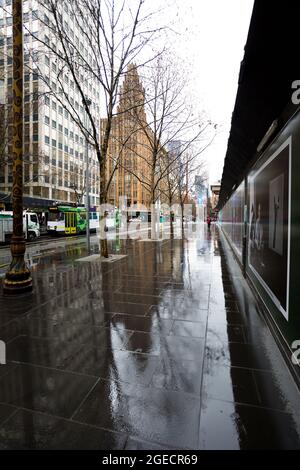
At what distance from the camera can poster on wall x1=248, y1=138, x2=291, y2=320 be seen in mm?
3721

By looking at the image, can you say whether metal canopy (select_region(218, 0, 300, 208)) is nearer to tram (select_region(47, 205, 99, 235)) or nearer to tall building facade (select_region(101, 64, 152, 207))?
tall building facade (select_region(101, 64, 152, 207))

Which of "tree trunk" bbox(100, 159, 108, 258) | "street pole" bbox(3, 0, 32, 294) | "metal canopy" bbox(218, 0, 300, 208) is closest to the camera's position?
"metal canopy" bbox(218, 0, 300, 208)

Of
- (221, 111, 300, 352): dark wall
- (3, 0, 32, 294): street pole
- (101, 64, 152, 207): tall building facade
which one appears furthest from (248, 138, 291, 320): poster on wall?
(101, 64, 152, 207): tall building facade

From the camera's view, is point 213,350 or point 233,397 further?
point 213,350

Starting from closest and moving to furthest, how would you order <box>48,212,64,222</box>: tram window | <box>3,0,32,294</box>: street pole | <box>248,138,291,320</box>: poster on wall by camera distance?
<box>248,138,291,320</box>: poster on wall < <box>3,0,32,294</box>: street pole < <box>48,212,64,222</box>: tram window

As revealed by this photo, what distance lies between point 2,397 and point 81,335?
1458 millimetres

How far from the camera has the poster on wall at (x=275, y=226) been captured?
3.72 m

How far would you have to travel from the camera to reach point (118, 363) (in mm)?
3211

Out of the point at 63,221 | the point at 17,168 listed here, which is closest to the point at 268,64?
the point at 17,168

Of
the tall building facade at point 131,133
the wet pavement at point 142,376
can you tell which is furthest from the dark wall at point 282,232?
the tall building facade at point 131,133

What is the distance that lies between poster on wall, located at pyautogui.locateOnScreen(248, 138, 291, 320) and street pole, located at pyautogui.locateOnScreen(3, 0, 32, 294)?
511 centimetres

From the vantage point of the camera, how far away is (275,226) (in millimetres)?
4438
